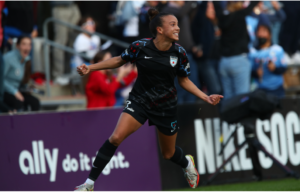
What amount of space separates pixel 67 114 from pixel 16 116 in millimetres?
796

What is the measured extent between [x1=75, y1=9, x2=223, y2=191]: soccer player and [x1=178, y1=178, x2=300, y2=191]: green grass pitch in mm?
1782

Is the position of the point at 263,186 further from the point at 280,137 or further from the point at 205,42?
the point at 205,42

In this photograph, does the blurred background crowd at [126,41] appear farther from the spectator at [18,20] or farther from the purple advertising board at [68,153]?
Answer: the purple advertising board at [68,153]

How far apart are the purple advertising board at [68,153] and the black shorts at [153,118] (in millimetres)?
1777

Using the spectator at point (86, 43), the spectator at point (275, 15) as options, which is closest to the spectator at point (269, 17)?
the spectator at point (275, 15)

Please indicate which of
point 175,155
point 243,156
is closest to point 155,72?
A: point 175,155

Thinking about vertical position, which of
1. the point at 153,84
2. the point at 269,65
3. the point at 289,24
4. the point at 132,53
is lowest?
the point at 153,84

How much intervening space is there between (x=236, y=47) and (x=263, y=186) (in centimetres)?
292

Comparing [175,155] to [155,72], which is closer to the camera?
[155,72]

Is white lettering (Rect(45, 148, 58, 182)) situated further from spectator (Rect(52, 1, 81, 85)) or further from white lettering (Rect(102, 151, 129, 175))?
spectator (Rect(52, 1, 81, 85))

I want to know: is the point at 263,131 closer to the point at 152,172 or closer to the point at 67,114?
the point at 152,172

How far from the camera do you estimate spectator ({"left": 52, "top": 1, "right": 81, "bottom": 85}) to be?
33.6 feet

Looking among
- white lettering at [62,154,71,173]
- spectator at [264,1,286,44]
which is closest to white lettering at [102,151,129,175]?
white lettering at [62,154,71,173]

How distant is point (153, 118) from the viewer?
584 cm
